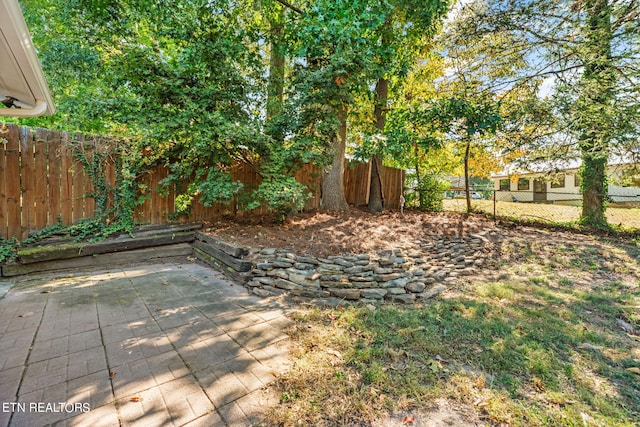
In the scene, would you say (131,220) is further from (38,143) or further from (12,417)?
(12,417)

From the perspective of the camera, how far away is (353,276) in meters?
3.38

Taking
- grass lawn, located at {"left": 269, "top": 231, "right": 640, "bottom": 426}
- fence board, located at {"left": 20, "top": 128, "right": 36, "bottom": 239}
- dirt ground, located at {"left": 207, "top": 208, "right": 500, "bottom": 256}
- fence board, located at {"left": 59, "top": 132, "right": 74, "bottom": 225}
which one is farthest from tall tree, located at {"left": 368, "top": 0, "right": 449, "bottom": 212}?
fence board, located at {"left": 20, "top": 128, "right": 36, "bottom": 239}

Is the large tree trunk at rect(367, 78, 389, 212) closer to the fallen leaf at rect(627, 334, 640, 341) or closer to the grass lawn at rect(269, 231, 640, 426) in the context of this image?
the grass lawn at rect(269, 231, 640, 426)

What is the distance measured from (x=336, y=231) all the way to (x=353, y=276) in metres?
1.36

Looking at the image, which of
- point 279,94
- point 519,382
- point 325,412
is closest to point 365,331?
point 325,412

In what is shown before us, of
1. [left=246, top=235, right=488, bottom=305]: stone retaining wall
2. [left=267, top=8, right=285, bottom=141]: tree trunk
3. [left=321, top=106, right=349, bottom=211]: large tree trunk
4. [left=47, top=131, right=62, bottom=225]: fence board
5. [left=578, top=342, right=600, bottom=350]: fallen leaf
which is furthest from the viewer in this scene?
[left=321, top=106, right=349, bottom=211]: large tree trunk

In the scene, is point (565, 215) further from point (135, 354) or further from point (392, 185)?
point (135, 354)

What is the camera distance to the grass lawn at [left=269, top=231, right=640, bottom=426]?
157 cm

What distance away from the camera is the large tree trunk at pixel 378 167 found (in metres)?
7.15

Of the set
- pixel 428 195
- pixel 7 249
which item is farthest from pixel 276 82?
pixel 428 195

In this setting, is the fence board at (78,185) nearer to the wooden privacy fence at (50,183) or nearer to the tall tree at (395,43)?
the wooden privacy fence at (50,183)
